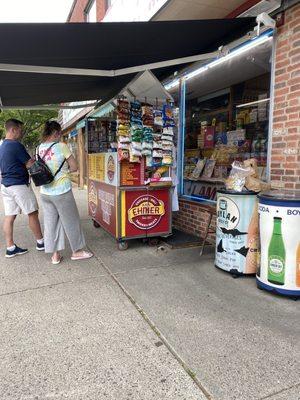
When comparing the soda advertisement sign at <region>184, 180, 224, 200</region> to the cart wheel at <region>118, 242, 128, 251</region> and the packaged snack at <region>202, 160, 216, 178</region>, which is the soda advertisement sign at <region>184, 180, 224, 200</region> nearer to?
the packaged snack at <region>202, 160, 216, 178</region>

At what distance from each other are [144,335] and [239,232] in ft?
5.14

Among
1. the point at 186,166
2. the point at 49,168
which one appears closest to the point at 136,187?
the point at 49,168

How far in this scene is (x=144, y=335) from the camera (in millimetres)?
2607

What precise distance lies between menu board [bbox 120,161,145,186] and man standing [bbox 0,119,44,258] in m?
1.21

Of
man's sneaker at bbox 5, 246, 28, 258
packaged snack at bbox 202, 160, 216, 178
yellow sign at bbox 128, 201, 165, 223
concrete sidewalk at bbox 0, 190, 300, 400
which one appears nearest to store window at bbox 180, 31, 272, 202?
packaged snack at bbox 202, 160, 216, 178

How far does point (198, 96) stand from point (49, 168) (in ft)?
11.0

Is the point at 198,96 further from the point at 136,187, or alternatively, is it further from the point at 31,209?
the point at 31,209

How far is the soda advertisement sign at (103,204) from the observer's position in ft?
16.0

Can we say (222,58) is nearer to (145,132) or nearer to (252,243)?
(145,132)

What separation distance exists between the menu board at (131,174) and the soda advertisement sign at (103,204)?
23cm

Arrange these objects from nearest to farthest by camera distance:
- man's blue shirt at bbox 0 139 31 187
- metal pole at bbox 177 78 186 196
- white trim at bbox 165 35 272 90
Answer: white trim at bbox 165 35 272 90 < man's blue shirt at bbox 0 139 31 187 < metal pole at bbox 177 78 186 196

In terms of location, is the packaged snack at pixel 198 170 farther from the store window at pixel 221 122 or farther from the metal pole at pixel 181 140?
the metal pole at pixel 181 140

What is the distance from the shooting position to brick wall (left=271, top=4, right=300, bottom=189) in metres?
3.45

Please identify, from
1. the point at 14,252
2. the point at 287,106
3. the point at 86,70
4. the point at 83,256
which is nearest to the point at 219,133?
the point at 287,106
